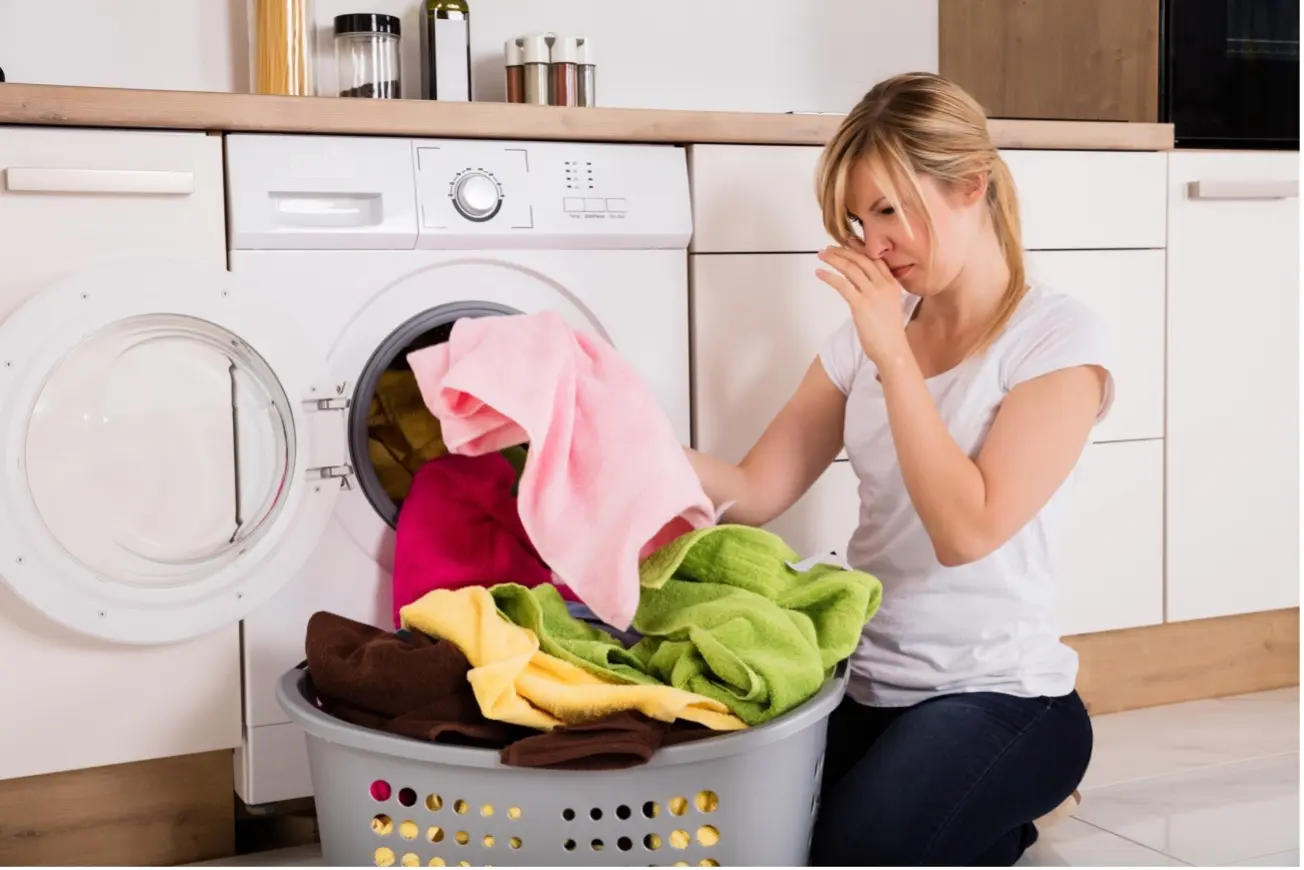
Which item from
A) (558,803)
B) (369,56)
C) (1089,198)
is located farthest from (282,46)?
(558,803)

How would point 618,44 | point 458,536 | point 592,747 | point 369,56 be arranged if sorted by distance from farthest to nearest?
point 618,44 < point 369,56 < point 458,536 < point 592,747

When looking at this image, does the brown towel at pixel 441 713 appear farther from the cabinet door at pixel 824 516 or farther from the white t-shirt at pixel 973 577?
the cabinet door at pixel 824 516

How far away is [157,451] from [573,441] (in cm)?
53

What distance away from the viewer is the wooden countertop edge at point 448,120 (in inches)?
62.6

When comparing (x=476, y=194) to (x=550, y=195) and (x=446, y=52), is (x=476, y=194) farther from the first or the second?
(x=446, y=52)

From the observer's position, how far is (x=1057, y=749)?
59.6 inches

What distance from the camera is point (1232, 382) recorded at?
7.33 feet

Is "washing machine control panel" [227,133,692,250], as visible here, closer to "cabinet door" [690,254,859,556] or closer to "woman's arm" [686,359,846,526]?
"cabinet door" [690,254,859,556]

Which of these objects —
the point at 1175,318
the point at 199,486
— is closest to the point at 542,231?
the point at 199,486

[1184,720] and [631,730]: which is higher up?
[631,730]

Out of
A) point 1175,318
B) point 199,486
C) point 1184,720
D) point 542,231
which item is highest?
point 542,231

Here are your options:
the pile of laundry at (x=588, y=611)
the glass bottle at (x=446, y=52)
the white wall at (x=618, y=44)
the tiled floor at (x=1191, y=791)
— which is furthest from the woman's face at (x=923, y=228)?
the white wall at (x=618, y=44)

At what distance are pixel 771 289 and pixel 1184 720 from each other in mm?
948

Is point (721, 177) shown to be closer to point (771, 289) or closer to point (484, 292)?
point (771, 289)
